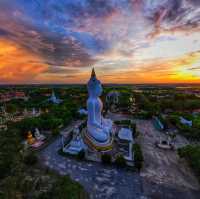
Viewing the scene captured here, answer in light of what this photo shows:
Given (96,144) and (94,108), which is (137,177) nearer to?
(96,144)

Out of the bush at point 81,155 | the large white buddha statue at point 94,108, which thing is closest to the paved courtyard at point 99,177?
the bush at point 81,155

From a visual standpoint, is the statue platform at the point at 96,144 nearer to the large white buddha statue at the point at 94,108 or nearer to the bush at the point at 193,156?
the large white buddha statue at the point at 94,108

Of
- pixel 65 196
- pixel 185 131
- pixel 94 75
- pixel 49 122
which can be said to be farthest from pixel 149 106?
pixel 65 196

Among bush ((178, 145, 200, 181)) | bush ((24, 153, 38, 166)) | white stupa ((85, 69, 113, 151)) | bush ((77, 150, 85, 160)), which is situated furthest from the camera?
white stupa ((85, 69, 113, 151))

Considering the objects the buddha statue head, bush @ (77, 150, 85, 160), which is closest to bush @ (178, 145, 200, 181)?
bush @ (77, 150, 85, 160)

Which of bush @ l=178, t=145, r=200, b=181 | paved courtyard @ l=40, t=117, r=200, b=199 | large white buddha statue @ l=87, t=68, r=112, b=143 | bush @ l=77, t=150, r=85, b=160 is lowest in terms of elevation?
paved courtyard @ l=40, t=117, r=200, b=199

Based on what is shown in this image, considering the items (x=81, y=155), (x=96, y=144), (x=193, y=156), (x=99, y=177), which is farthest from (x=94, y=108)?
(x=193, y=156)

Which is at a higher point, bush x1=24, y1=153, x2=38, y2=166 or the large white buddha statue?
the large white buddha statue

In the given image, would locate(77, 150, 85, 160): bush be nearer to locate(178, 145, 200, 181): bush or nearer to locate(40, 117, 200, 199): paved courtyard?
locate(40, 117, 200, 199): paved courtyard

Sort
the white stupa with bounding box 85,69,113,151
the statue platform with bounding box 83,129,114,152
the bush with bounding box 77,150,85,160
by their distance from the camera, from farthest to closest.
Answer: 1. the white stupa with bounding box 85,69,113,151
2. the statue platform with bounding box 83,129,114,152
3. the bush with bounding box 77,150,85,160

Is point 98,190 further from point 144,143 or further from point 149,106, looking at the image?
point 149,106
